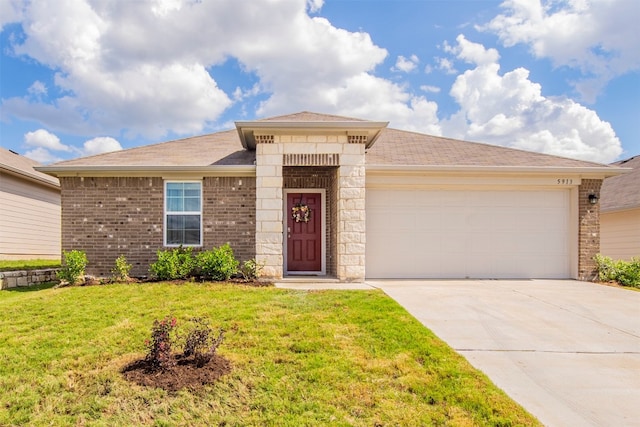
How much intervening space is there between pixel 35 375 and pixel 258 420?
2641 mm

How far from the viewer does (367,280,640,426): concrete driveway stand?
3.68 meters

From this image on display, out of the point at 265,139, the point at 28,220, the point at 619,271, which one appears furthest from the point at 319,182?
the point at 28,220

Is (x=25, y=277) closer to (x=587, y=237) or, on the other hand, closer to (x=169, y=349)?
(x=169, y=349)

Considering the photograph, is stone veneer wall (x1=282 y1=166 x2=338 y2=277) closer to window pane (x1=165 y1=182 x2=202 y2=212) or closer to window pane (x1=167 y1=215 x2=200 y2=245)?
window pane (x1=165 y1=182 x2=202 y2=212)

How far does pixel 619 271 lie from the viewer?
10117 millimetres

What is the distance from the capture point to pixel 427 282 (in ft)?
31.4

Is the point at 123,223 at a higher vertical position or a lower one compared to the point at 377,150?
lower

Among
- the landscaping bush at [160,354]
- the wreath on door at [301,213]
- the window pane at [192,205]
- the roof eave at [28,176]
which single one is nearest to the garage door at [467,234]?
the wreath on door at [301,213]

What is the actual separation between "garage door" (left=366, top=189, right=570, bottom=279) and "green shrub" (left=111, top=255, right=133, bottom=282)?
18.9 feet

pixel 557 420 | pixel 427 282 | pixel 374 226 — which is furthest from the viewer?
pixel 374 226

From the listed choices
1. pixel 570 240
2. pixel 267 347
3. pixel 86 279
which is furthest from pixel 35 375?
pixel 570 240

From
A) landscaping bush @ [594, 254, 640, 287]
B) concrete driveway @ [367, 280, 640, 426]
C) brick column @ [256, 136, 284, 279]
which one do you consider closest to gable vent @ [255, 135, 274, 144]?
brick column @ [256, 136, 284, 279]

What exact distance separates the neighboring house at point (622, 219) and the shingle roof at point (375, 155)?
3.79m

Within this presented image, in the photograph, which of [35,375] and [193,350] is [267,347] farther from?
[35,375]
